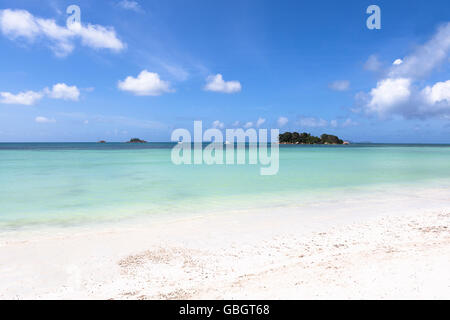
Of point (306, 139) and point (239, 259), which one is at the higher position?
point (306, 139)

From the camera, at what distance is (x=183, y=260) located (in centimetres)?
452

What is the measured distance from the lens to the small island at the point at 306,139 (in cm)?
15738

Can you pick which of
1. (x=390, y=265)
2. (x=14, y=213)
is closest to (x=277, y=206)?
(x=390, y=265)

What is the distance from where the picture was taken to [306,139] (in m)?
160

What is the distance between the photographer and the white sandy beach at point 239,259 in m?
3.47

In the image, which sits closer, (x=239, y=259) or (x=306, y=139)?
(x=239, y=259)

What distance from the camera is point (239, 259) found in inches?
179

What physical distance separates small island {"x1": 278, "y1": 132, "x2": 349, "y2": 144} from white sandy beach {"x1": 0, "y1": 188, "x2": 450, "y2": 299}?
16003 cm

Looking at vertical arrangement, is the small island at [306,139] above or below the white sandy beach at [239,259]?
above

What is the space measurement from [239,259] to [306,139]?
539 feet

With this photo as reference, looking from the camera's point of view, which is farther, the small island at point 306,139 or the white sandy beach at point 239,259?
the small island at point 306,139

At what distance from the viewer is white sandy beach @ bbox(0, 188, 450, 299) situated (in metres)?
3.47

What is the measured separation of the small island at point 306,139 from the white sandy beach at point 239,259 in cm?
16003

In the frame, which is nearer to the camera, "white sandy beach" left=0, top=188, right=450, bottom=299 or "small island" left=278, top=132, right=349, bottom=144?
"white sandy beach" left=0, top=188, right=450, bottom=299
